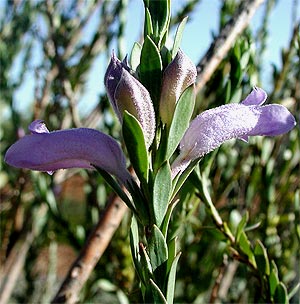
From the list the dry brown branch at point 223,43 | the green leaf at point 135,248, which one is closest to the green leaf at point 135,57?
the green leaf at point 135,248

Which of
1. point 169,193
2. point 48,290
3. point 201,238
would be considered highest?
point 169,193

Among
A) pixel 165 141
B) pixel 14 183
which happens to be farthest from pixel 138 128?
pixel 14 183

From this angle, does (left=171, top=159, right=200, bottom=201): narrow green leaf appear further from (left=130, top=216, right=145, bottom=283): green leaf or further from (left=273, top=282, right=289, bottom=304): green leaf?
(left=273, top=282, right=289, bottom=304): green leaf

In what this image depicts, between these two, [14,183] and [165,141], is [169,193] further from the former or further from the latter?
[14,183]

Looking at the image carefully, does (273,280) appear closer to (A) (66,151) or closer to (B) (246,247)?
(B) (246,247)

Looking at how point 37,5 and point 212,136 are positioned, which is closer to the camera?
point 212,136

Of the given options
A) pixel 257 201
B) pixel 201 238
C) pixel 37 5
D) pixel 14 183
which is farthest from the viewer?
pixel 37 5

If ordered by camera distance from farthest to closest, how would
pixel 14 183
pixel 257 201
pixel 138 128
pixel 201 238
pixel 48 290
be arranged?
pixel 48 290, pixel 14 183, pixel 257 201, pixel 201 238, pixel 138 128

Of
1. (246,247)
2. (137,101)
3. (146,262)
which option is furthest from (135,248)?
(246,247)
